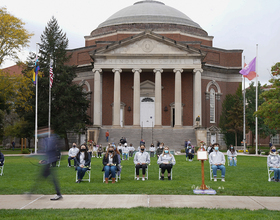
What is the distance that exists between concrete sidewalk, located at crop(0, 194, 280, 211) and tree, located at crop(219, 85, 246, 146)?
40393 millimetres

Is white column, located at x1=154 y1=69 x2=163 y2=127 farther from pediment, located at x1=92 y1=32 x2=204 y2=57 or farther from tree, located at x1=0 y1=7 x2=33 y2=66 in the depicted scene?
tree, located at x1=0 y1=7 x2=33 y2=66

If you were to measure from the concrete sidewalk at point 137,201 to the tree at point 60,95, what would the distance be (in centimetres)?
3367

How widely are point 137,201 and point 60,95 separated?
129 ft

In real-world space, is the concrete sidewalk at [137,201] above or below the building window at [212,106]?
below

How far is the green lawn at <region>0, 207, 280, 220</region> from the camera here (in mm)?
8656

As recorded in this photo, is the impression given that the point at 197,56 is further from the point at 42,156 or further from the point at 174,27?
the point at 42,156

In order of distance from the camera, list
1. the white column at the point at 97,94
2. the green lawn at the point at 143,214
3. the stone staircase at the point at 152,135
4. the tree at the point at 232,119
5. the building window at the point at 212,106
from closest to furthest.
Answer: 1. the green lawn at the point at 143,214
2. the stone staircase at the point at 152,135
3. the white column at the point at 97,94
4. the tree at the point at 232,119
5. the building window at the point at 212,106

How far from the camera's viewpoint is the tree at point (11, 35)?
37312mm

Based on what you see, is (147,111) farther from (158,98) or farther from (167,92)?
(158,98)

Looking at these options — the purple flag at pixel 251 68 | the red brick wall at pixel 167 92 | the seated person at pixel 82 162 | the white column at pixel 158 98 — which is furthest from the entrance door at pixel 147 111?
the seated person at pixel 82 162

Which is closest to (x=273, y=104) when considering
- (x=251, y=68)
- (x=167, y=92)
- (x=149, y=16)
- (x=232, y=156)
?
(x=251, y=68)

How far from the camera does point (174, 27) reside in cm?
5675

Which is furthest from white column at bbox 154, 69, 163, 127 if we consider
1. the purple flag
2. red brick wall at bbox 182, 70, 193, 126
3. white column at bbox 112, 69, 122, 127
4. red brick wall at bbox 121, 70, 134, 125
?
the purple flag

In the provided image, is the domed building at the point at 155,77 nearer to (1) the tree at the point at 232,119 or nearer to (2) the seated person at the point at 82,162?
(1) the tree at the point at 232,119
